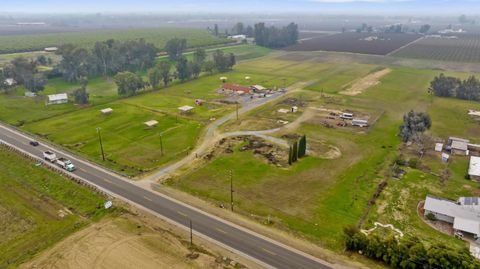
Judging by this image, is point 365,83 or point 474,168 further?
point 365,83

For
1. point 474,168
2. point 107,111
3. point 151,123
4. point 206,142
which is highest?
point 107,111

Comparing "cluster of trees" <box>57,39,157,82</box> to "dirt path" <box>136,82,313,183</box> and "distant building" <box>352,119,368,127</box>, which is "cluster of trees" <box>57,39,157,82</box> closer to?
"dirt path" <box>136,82,313,183</box>

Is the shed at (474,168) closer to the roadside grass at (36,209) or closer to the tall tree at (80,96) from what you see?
the roadside grass at (36,209)

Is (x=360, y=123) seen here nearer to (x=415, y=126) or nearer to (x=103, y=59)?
(x=415, y=126)

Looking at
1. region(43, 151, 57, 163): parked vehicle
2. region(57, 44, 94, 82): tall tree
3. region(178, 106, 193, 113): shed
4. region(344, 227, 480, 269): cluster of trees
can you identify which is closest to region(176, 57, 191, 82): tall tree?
region(57, 44, 94, 82): tall tree

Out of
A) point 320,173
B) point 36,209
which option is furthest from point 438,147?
point 36,209

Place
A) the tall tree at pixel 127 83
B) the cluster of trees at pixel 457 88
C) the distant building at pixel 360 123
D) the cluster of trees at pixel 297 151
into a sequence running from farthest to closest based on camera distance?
the tall tree at pixel 127 83 → the cluster of trees at pixel 457 88 → the distant building at pixel 360 123 → the cluster of trees at pixel 297 151

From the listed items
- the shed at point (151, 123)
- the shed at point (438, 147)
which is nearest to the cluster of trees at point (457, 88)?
the shed at point (438, 147)
